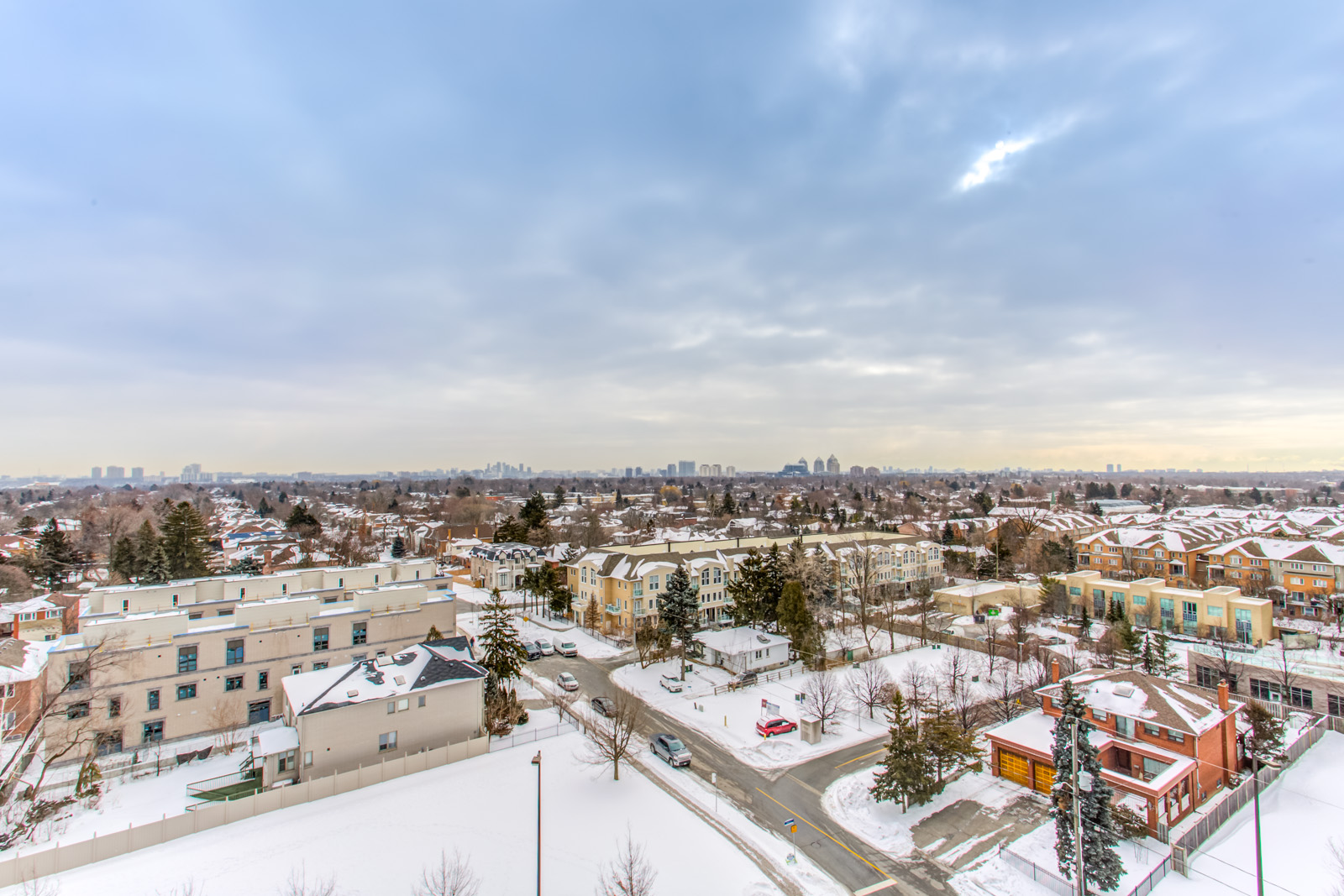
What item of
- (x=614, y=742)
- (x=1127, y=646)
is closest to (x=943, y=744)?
(x=614, y=742)

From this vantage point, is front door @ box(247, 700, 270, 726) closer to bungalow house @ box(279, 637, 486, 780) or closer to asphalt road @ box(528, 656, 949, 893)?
bungalow house @ box(279, 637, 486, 780)

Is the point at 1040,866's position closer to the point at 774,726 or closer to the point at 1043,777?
the point at 1043,777

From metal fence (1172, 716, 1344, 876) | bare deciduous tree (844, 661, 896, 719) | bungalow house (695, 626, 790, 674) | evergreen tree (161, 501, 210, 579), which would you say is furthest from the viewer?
evergreen tree (161, 501, 210, 579)

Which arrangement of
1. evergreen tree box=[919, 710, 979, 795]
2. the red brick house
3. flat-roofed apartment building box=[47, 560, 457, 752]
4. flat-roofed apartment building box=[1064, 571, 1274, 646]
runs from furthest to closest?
flat-roofed apartment building box=[1064, 571, 1274, 646] < flat-roofed apartment building box=[47, 560, 457, 752] < evergreen tree box=[919, 710, 979, 795] < the red brick house

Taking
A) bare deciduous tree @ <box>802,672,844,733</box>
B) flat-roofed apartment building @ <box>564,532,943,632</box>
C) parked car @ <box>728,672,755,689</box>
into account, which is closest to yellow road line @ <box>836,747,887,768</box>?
bare deciduous tree @ <box>802,672,844,733</box>

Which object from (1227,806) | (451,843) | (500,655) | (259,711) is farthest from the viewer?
(500,655)

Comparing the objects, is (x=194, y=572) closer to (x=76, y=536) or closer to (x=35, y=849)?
(x=76, y=536)

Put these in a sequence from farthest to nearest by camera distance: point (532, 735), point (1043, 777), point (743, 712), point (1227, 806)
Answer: point (743, 712)
point (532, 735)
point (1043, 777)
point (1227, 806)
